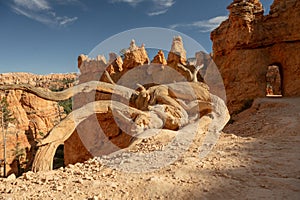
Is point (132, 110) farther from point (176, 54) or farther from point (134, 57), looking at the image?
point (176, 54)

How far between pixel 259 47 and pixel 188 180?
10.1m

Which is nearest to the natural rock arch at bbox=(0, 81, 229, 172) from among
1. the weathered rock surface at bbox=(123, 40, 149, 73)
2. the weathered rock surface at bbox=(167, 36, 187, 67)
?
the weathered rock surface at bbox=(123, 40, 149, 73)

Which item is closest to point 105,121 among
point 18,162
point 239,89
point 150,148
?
point 150,148

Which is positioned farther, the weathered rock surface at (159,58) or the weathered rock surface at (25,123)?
the weathered rock surface at (159,58)

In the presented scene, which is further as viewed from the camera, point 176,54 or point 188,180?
point 176,54

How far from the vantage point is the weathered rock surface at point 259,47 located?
31.8ft

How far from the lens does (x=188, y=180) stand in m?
2.05

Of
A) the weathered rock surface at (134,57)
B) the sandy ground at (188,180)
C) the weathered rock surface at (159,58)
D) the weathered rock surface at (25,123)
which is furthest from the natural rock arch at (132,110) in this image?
the weathered rock surface at (25,123)

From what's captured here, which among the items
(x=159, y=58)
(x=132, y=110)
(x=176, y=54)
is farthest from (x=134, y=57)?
(x=132, y=110)

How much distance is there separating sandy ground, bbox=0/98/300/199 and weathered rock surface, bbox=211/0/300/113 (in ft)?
24.7

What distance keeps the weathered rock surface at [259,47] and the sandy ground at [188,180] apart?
7524 mm

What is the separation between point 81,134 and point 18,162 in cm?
1096

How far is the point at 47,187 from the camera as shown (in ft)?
6.67

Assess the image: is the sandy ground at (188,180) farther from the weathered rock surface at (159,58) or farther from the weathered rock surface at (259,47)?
the weathered rock surface at (159,58)
